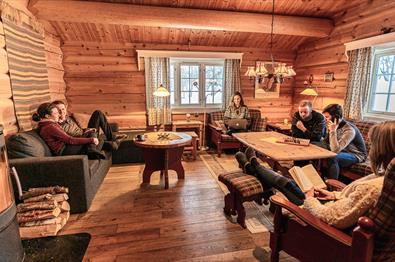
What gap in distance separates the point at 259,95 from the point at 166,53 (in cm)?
227

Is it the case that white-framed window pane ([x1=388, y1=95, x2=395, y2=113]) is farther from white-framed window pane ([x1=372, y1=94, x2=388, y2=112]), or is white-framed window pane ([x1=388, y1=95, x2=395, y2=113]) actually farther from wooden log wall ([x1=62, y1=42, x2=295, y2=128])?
wooden log wall ([x1=62, y1=42, x2=295, y2=128])

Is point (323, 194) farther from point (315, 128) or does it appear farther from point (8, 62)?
point (8, 62)

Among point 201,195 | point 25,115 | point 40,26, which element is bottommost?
point 201,195

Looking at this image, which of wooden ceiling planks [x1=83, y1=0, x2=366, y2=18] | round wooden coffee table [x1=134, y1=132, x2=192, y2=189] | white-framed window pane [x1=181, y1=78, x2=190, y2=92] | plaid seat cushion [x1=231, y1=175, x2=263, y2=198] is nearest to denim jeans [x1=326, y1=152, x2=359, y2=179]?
plaid seat cushion [x1=231, y1=175, x2=263, y2=198]

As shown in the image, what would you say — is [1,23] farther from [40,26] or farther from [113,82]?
[113,82]

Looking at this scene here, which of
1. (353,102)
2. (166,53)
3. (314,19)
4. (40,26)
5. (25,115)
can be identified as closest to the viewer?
(25,115)

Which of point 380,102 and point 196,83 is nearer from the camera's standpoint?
point 380,102

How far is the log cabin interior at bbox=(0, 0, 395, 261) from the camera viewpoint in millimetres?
2012

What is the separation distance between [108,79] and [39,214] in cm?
309

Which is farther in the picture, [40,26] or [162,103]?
[162,103]

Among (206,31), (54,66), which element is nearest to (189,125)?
(206,31)

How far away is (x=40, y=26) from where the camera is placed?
335cm

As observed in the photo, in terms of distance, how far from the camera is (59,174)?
222 cm

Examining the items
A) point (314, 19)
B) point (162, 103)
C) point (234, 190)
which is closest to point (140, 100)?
point (162, 103)
